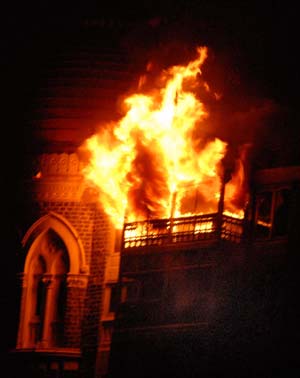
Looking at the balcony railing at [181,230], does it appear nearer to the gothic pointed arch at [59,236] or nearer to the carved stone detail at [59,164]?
the gothic pointed arch at [59,236]

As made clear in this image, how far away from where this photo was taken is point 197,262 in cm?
4262

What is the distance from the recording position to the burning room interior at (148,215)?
42188 millimetres

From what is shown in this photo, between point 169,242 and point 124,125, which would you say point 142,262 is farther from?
point 124,125

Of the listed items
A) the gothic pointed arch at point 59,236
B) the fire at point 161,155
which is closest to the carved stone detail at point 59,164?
the fire at point 161,155

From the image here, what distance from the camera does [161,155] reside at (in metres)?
45.0

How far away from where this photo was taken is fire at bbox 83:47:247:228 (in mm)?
44562

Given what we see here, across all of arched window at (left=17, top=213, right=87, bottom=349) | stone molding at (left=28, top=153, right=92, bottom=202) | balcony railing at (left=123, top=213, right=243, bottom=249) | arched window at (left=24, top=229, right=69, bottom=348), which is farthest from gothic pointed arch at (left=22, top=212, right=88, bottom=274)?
balcony railing at (left=123, top=213, right=243, bottom=249)

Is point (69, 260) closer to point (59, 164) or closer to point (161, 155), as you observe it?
point (59, 164)

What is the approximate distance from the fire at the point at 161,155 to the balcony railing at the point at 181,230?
347mm

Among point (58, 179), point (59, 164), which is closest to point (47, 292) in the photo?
point (58, 179)

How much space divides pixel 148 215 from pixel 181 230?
131 centimetres

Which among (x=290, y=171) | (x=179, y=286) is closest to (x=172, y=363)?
(x=179, y=286)

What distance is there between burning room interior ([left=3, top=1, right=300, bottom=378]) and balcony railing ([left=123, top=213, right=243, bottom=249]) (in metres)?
0.04

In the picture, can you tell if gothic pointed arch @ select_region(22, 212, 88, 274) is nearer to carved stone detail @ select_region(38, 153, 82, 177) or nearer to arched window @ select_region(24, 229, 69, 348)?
arched window @ select_region(24, 229, 69, 348)
